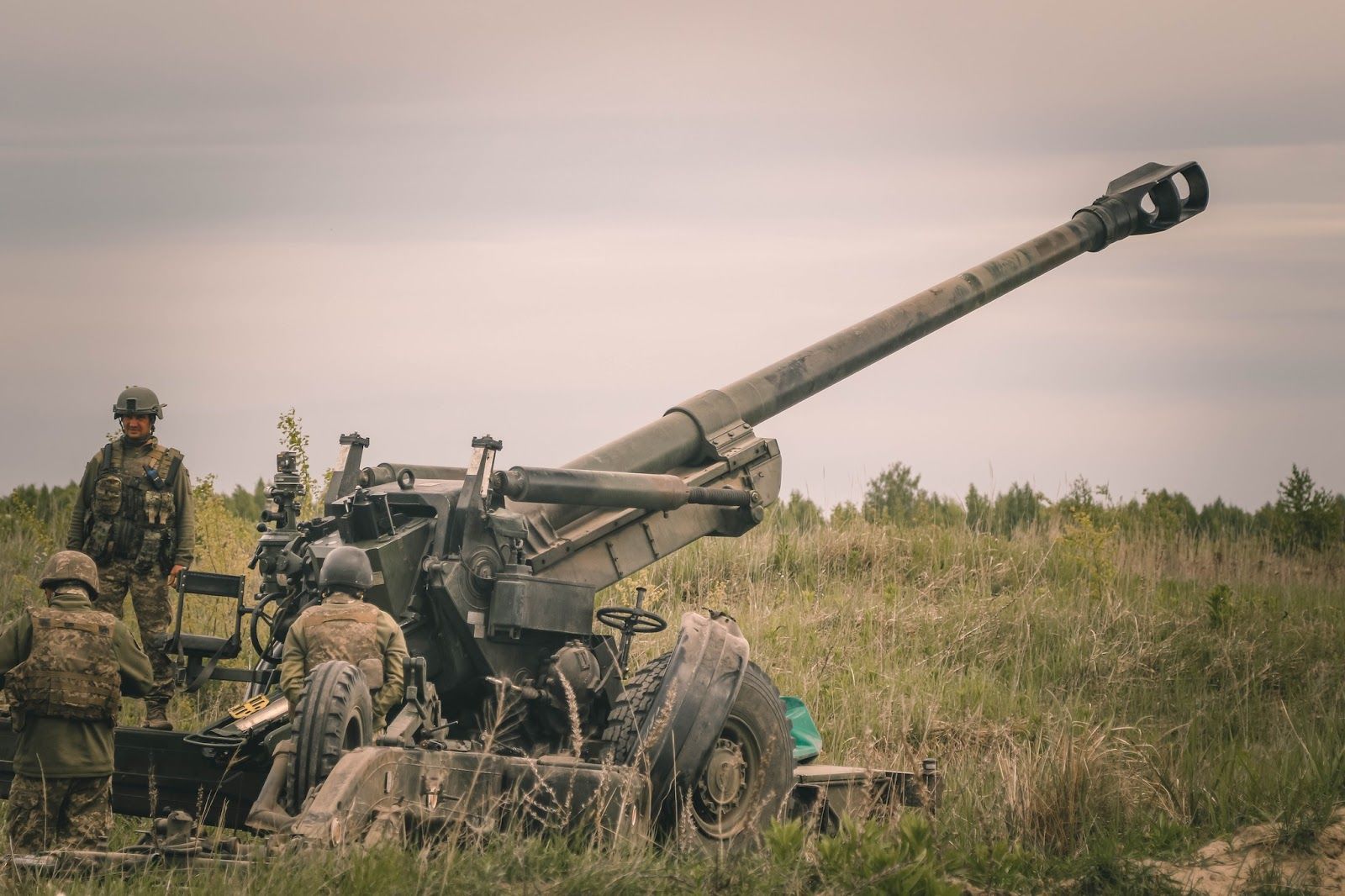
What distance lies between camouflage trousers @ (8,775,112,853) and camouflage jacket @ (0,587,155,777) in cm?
6

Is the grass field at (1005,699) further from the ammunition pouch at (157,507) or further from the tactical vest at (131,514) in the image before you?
the ammunition pouch at (157,507)

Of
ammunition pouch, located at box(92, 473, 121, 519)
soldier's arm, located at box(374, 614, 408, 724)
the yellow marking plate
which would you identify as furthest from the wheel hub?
ammunition pouch, located at box(92, 473, 121, 519)

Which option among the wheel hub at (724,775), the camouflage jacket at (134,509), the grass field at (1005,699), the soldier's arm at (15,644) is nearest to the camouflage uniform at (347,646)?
the grass field at (1005,699)

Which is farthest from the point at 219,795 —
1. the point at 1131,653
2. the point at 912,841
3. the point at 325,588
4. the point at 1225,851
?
the point at 1131,653

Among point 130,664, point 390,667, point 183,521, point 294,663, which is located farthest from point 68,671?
point 183,521

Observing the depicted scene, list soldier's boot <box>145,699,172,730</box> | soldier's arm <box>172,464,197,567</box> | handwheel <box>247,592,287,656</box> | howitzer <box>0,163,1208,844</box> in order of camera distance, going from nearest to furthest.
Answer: howitzer <box>0,163,1208,844</box>
handwheel <box>247,592,287,656</box>
soldier's boot <box>145,699,172,730</box>
soldier's arm <box>172,464,197,567</box>

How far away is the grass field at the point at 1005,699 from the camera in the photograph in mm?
5902

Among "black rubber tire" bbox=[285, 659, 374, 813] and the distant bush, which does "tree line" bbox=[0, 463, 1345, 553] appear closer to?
the distant bush

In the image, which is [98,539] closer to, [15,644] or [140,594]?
[140,594]

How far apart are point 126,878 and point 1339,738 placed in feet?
24.8

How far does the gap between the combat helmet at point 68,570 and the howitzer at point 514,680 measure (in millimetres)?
601

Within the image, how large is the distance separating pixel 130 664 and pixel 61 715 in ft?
1.23

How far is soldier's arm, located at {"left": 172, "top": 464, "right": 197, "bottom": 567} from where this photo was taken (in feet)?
34.2

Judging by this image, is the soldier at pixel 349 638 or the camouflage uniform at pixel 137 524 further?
the camouflage uniform at pixel 137 524
